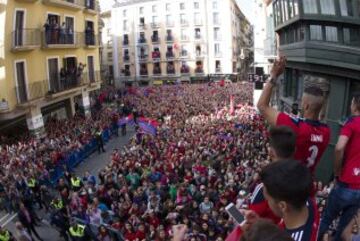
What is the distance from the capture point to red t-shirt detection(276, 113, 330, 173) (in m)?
4.69

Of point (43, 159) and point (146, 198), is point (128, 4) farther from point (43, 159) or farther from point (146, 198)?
point (146, 198)

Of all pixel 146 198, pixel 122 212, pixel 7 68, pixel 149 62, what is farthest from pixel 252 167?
pixel 149 62

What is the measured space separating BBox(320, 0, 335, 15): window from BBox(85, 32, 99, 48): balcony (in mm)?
23024

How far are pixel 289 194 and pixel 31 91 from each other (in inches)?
1048

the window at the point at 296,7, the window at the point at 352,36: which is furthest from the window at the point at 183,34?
the window at the point at 352,36

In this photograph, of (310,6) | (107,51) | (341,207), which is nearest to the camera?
(341,207)

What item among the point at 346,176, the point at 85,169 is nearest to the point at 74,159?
the point at 85,169

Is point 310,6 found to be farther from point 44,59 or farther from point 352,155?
point 44,59

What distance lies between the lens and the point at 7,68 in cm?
2598

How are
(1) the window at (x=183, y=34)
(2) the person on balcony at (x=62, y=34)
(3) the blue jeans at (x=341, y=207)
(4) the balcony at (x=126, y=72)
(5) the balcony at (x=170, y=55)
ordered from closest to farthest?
(3) the blue jeans at (x=341, y=207)
(2) the person on balcony at (x=62, y=34)
(1) the window at (x=183, y=34)
(5) the balcony at (x=170, y=55)
(4) the balcony at (x=126, y=72)

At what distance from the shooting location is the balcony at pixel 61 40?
30.4 m

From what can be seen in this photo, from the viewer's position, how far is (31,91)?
28266mm

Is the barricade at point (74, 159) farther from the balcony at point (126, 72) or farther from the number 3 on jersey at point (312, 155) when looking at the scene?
the balcony at point (126, 72)

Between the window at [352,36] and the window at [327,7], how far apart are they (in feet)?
2.70
